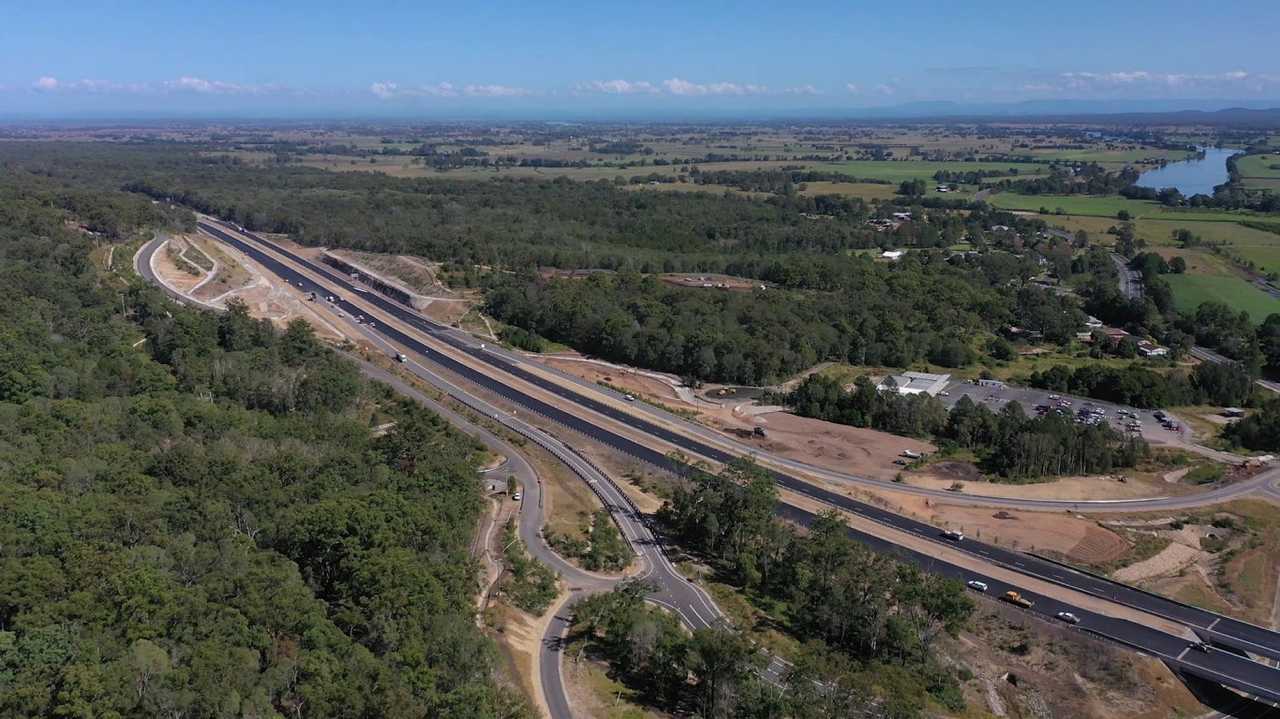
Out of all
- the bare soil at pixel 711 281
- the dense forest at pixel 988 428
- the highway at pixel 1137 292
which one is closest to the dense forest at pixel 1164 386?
the highway at pixel 1137 292

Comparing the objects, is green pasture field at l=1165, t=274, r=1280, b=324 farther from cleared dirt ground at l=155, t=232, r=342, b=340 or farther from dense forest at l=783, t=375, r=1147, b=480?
cleared dirt ground at l=155, t=232, r=342, b=340

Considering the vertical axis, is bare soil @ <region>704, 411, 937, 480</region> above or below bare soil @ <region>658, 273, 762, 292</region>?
below

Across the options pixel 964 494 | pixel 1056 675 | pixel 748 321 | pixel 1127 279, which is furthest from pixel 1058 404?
pixel 1127 279

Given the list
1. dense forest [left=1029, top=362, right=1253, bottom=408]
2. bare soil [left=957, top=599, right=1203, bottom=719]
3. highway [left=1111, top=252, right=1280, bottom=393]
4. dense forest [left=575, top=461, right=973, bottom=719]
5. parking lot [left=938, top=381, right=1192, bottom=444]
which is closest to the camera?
dense forest [left=575, top=461, right=973, bottom=719]

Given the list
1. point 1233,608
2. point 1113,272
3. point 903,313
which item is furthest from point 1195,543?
point 1113,272

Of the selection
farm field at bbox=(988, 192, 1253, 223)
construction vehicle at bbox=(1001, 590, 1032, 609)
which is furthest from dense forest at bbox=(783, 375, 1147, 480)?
farm field at bbox=(988, 192, 1253, 223)

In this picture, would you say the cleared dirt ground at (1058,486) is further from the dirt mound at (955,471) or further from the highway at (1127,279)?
the highway at (1127,279)
